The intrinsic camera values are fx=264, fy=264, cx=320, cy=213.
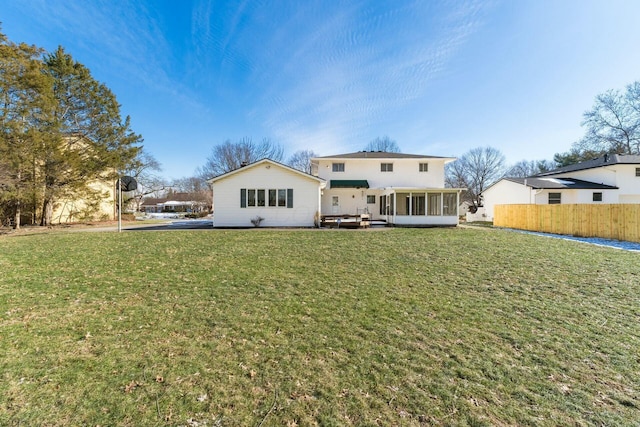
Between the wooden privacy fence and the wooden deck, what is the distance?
12.5 meters

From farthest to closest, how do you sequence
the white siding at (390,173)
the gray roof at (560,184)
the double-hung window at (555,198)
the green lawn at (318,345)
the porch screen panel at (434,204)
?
the double-hung window at (555,198) → the gray roof at (560,184) → the white siding at (390,173) → the porch screen panel at (434,204) → the green lawn at (318,345)

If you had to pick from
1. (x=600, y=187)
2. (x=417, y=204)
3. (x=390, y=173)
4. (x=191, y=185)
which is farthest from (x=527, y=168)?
(x=191, y=185)

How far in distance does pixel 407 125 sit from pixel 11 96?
1106 inches

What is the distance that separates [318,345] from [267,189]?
15.4 metres

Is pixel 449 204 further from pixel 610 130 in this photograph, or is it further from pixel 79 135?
pixel 610 130

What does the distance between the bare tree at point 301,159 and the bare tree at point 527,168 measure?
37.5 meters

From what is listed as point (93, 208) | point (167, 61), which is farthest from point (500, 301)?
point (93, 208)

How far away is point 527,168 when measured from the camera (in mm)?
55688

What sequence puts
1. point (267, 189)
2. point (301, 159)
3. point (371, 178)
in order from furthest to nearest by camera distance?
point (301, 159) → point (371, 178) → point (267, 189)

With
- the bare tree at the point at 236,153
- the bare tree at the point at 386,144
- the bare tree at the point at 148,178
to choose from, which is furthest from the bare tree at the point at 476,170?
the bare tree at the point at 148,178

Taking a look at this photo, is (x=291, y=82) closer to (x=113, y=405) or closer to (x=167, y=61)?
(x=167, y=61)

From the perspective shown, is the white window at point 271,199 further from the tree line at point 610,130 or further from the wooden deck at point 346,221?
the tree line at point 610,130

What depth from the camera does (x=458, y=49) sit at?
14234 millimetres

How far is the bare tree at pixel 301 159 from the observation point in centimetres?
4956
